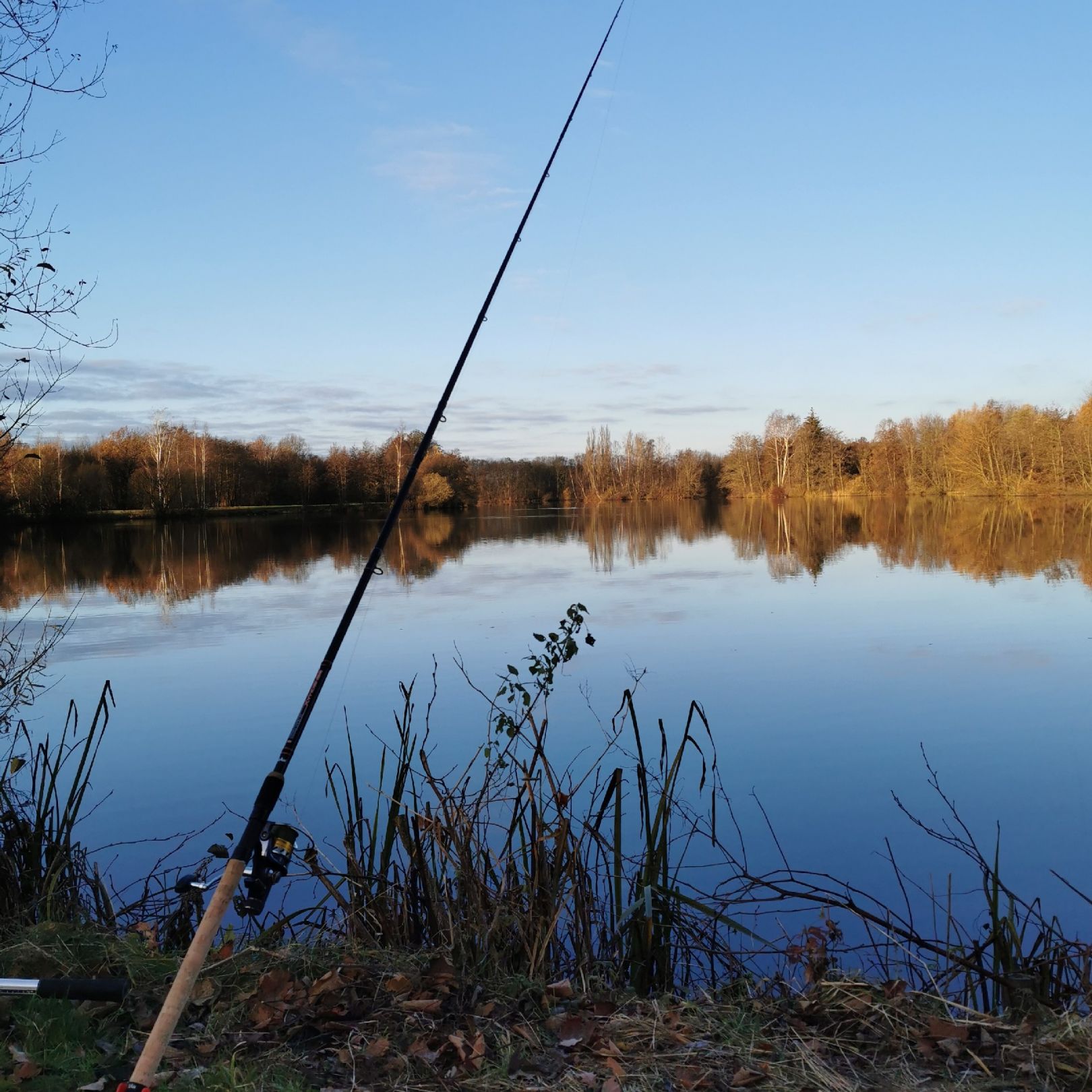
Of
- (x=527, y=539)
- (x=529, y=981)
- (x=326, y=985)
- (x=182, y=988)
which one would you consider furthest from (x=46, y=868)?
(x=527, y=539)

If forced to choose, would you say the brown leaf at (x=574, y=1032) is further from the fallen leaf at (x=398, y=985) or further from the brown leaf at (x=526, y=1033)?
the fallen leaf at (x=398, y=985)

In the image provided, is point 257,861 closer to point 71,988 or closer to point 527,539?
point 71,988

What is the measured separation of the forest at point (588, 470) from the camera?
49281 millimetres

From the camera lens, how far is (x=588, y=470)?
7669cm

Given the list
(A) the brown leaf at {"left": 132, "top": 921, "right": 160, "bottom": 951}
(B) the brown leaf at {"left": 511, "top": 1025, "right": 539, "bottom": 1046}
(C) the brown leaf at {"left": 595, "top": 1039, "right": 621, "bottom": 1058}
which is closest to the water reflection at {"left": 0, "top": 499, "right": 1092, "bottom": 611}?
(A) the brown leaf at {"left": 132, "top": 921, "right": 160, "bottom": 951}

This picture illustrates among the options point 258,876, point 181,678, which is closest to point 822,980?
point 258,876

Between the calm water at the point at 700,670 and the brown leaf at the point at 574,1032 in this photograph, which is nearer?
the brown leaf at the point at 574,1032

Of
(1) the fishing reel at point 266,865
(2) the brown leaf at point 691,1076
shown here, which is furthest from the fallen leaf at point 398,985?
(2) the brown leaf at point 691,1076

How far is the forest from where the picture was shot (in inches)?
1940

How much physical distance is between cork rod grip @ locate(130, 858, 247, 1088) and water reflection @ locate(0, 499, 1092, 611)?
1524cm

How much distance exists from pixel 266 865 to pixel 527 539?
98.1ft

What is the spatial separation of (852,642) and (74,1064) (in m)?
10.4

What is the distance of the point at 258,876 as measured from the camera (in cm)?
227

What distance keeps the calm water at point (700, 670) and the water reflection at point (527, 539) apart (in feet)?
0.85
